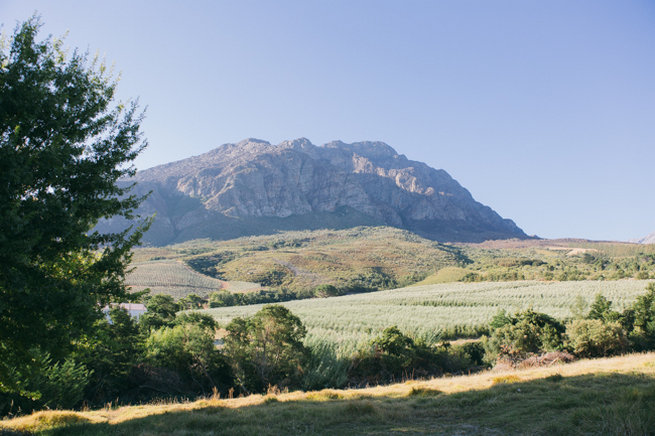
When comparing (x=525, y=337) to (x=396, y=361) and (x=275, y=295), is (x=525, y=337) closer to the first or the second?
(x=396, y=361)

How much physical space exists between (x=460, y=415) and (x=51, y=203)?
1037cm

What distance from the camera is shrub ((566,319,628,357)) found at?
20.3 metres

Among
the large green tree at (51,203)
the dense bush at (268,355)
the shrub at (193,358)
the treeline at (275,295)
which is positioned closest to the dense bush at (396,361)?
the dense bush at (268,355)

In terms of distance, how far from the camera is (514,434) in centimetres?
684

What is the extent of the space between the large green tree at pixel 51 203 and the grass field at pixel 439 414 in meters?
2.61

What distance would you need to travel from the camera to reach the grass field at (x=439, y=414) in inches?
268

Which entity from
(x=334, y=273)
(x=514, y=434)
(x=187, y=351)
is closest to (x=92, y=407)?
(x=187, y=351)

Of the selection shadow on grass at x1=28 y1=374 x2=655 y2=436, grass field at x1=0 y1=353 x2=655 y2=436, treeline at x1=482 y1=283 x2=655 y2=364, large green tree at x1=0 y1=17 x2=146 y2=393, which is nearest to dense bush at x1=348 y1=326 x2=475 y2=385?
treeline at x1=482 y1=283 x2=655 y2=364

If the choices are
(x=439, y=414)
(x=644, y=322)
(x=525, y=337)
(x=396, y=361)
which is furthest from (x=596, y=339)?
(x=439, y=414)

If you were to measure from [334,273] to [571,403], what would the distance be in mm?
121768

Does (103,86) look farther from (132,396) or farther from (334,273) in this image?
(334,273)

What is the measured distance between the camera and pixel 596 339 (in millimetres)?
20234

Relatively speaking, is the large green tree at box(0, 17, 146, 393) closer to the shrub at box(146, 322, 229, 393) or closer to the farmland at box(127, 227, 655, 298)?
the shrub at box(146, 322, 229, 393)

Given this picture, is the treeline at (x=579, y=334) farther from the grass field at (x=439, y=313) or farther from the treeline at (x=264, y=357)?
the grass field at (x=439, y=313)
